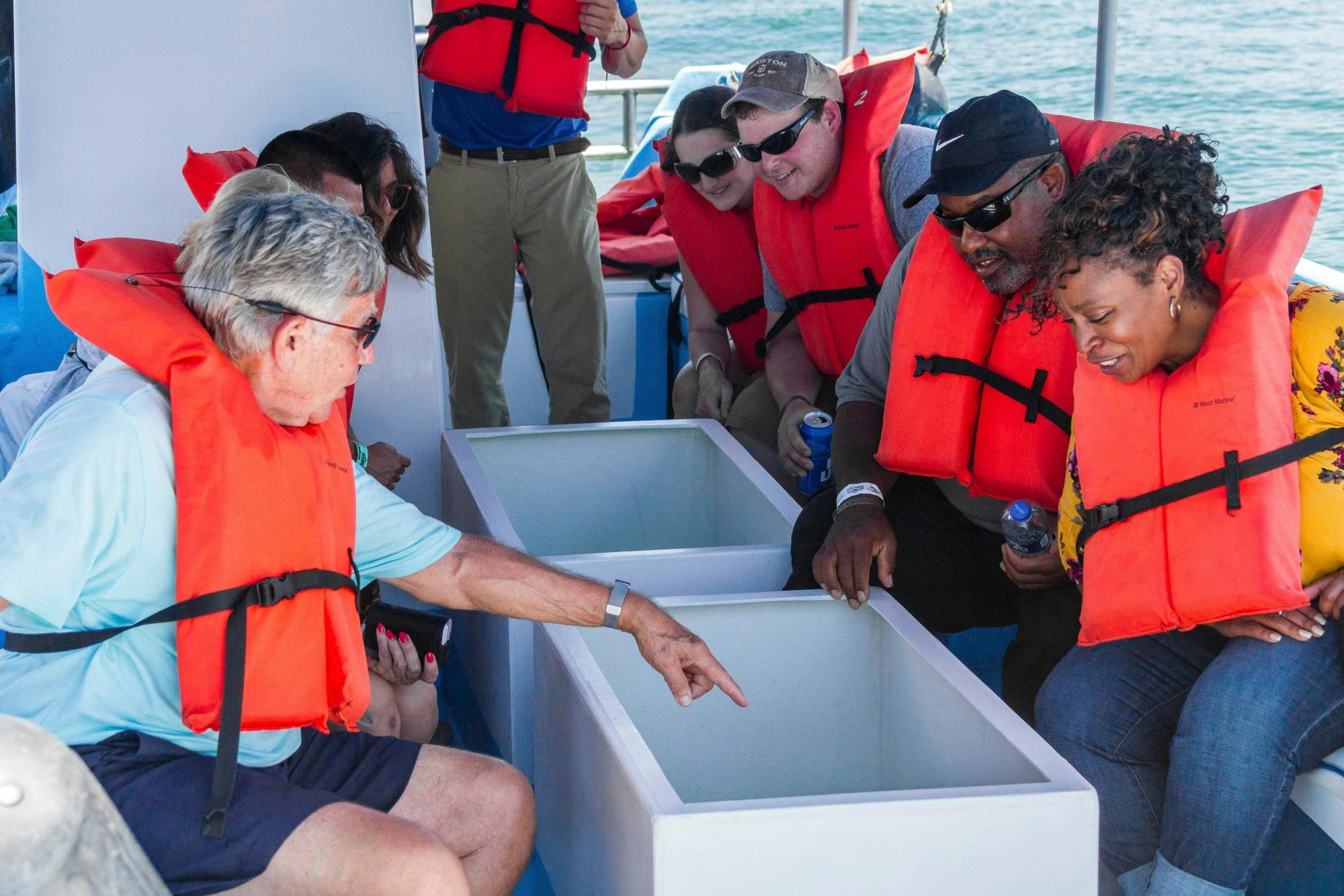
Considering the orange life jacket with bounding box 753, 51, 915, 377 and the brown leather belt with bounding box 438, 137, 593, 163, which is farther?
the brown leather belt with bounding box 438, 137, 593, 163

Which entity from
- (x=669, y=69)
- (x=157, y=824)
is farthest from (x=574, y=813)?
(x=669, y=69)

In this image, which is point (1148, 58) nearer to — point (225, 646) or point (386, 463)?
point (386, 463)

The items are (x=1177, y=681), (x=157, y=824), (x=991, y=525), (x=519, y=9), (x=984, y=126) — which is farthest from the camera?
(x=519, y=9)

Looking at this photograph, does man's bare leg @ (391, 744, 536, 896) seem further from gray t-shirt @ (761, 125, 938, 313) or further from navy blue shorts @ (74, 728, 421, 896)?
gray t-shirt @ (761, 125, 938, 313)

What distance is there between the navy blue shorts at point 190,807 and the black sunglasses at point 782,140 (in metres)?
1.83

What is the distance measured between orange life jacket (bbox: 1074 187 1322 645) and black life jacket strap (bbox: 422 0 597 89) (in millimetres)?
2020

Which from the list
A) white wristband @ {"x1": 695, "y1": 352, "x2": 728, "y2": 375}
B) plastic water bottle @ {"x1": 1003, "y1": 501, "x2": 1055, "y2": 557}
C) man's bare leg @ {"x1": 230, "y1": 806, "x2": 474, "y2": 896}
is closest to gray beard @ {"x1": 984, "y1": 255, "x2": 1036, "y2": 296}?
plastic water bottle @ {"x1": 1003, "y1": 501, "x2": 1055, "y2": 557}

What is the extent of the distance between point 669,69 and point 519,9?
48.0 feet

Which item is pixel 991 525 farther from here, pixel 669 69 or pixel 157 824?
pixel 669 69

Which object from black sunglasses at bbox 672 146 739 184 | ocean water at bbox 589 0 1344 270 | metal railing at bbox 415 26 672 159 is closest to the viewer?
black sunglasses at bbox 672 146 739 184

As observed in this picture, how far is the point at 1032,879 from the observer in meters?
1.69

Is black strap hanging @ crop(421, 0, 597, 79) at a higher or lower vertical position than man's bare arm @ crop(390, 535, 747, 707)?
higher

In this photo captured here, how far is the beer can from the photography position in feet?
9.95

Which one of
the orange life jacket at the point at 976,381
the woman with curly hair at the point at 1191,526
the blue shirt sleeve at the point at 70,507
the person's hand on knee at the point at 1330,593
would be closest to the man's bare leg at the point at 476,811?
the blue shirt sleeve at the point at 70,507
